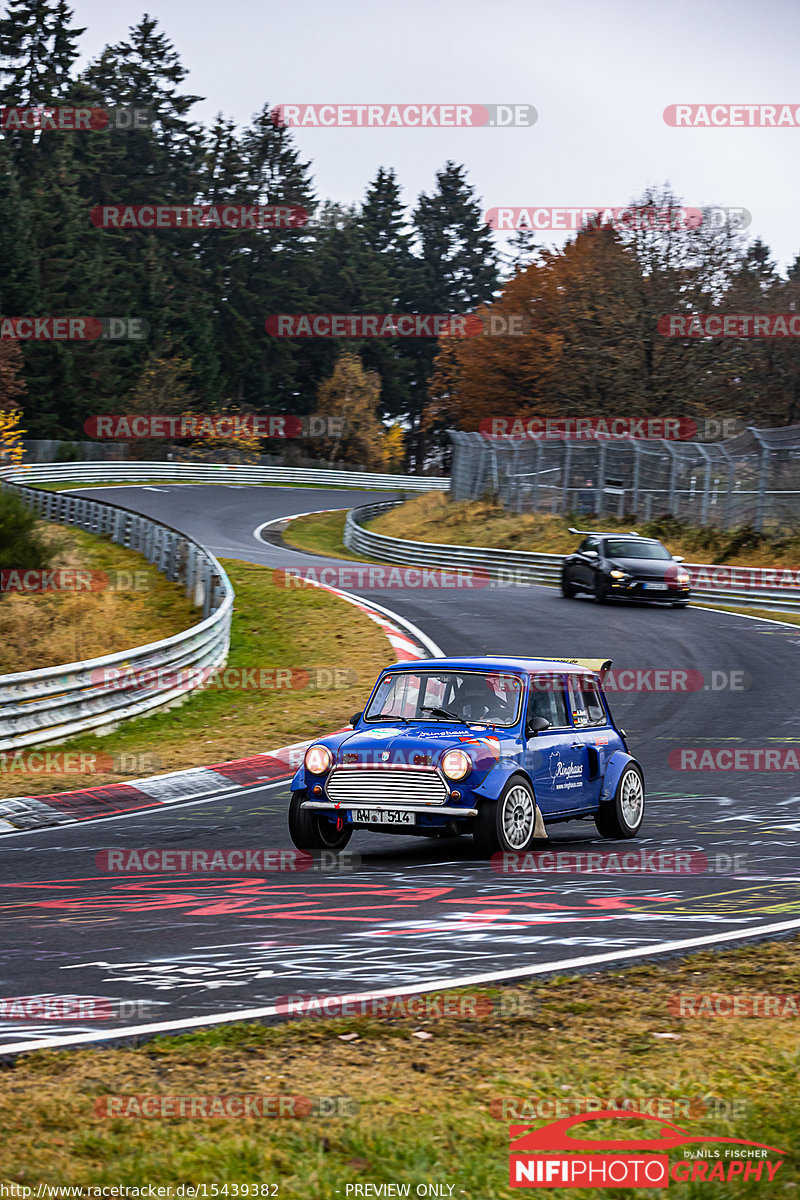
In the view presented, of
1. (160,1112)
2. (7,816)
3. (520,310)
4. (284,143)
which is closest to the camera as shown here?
(160,1112)

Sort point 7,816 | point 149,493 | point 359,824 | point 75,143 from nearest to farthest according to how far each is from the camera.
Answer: point 359,824 → point 7,816 → point 149,493 → point 75,143

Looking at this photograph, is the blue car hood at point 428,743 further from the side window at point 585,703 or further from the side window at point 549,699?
the side window at point 585,703

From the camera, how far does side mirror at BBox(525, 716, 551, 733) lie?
1044 cm

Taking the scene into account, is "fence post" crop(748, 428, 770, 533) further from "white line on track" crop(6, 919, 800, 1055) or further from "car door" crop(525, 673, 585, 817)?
"white line on track" crop(6, 919, 800, 1055)

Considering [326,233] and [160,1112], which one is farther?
[326,233]

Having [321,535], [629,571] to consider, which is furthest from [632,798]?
[321,535]

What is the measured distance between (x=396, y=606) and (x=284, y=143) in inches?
3462

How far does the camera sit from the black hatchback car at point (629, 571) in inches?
1180

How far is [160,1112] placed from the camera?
4434 mm

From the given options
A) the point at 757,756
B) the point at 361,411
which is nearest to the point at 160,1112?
the point at 757,756

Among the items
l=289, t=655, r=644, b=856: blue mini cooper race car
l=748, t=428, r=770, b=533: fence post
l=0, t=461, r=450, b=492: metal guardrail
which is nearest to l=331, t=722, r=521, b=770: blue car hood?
l=289, t=655, r=644, b=856: blue mini cooper race car

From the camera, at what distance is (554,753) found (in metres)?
10.5

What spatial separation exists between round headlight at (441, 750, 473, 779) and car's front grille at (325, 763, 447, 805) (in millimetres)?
84

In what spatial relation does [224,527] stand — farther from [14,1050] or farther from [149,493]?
[14,1050]
